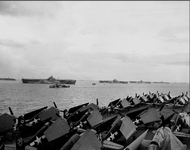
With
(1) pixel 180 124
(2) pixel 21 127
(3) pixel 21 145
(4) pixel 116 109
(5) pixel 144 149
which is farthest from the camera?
(4) pixel 116 109

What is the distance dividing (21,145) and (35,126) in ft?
13.1

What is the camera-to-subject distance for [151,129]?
13688 mm

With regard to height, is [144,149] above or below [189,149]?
above

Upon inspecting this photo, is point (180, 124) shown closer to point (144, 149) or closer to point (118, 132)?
point (118, 132)

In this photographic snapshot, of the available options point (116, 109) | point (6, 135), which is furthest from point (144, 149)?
point (116, 109)

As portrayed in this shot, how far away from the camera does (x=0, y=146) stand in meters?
9.80

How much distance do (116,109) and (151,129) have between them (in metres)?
7.54

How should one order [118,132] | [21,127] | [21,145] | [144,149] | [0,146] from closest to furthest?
[144,149], [21,145], [0,146], [118,132], [21,127]

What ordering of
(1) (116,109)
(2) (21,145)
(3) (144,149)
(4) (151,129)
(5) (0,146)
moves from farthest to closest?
(1) (116,109)
(4) (151,129)
(5) (0,146)
(2) (21,145)
(3) (144,149)

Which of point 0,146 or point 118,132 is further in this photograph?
point 118,132

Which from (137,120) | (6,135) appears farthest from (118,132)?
(6,135)

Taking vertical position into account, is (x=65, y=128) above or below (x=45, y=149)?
above

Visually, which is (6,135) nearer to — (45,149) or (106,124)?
(45,149)

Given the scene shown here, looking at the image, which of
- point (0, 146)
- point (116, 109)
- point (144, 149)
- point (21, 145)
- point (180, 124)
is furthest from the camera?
point (116, 109)
